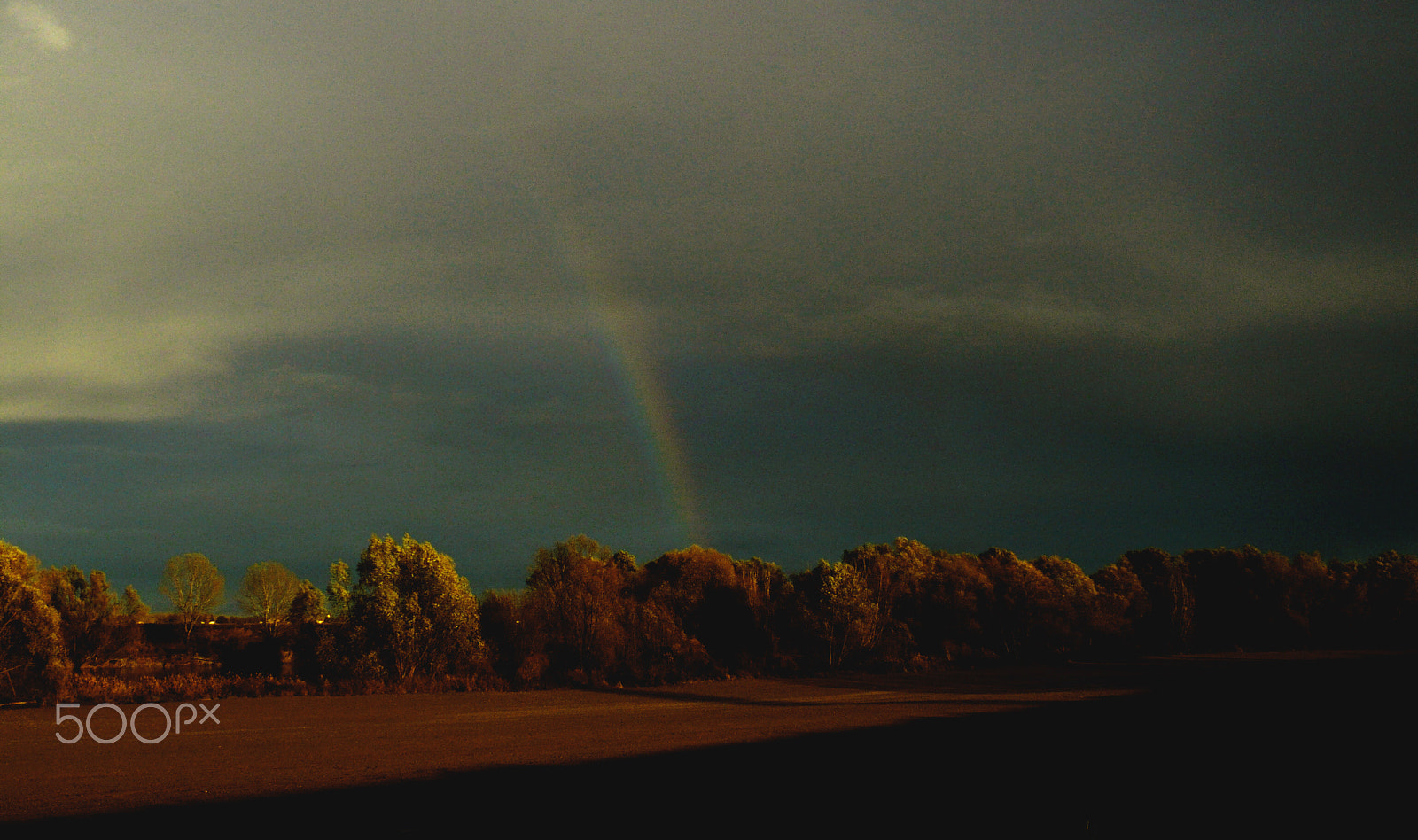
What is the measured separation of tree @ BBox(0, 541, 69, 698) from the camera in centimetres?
4116

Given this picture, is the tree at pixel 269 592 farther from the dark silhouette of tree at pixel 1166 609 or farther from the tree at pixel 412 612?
the dark silhouette of tree at pixel 1166 609

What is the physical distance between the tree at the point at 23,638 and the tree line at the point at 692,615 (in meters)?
0.07

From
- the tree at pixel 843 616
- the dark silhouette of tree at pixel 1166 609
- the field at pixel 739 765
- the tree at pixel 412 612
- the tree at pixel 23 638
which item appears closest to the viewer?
the field at pixel 739 765

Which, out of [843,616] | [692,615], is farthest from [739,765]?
[692,615]

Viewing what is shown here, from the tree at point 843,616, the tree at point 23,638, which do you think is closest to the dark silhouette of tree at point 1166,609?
the tree at point 843,616

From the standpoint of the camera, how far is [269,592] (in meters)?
93.5

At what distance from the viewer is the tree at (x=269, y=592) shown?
9181cm

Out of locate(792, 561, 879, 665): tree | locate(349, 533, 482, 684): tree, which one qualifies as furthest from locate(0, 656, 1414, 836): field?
locate(792, 561, 879, 665): tree

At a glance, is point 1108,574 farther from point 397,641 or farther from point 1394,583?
point 397,641
